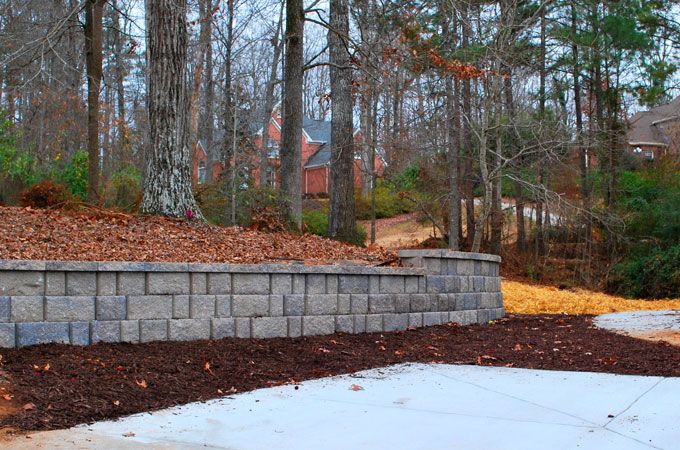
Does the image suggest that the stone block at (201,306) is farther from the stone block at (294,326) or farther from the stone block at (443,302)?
the stone block at (443,302)

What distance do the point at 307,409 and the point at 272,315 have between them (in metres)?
2.47

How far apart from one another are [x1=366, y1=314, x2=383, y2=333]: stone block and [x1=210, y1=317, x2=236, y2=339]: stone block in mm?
1791

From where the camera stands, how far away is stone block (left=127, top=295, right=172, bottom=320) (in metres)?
6.82

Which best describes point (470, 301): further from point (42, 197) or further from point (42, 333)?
point (42, 197)

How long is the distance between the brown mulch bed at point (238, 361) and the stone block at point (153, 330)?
0.31 ft

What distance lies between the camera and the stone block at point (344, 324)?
8297 mm

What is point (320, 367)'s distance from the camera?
688 cm

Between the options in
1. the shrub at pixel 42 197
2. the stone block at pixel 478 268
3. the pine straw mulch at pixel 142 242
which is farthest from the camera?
the stone block at pixel 478 268

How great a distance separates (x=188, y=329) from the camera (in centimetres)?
712

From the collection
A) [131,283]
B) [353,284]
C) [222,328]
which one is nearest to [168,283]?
[131,283]

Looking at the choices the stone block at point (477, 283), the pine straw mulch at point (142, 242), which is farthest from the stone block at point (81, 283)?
the stone block at point (477, 283)

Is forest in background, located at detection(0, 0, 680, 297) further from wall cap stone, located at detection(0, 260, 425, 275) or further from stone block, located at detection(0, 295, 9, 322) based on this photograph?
stone block, located at detection(0, 295, 9, 322)

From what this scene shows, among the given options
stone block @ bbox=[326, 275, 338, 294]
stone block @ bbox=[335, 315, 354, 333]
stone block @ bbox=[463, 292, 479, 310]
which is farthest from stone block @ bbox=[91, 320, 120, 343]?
stone block @ bbox=[463, 292, 479, 310]

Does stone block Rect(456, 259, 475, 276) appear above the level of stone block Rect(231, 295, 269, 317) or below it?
above
